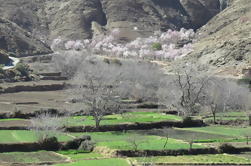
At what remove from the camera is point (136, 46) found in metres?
188

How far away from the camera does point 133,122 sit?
239ft

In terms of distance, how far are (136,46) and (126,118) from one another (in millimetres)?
112879

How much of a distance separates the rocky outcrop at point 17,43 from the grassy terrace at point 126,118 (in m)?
76.3

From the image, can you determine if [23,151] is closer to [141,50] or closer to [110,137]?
[110,137]

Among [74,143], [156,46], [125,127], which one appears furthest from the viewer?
[156,46]

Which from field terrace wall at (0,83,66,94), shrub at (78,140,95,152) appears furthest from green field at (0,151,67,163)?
field terrace wall at (0,83,66,94)

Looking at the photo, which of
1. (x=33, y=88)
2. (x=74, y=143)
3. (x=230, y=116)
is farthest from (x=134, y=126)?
(x=33, y=88)

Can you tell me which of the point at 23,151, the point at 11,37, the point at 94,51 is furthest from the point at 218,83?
the point at 94,51

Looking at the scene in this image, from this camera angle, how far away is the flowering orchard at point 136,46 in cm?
17979

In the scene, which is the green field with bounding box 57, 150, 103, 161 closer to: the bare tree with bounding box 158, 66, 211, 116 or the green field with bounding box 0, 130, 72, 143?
the green field with bounding box 0, 130, 72, 143

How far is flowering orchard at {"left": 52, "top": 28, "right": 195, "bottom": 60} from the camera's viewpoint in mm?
179788

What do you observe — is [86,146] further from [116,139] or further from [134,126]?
[134,126]

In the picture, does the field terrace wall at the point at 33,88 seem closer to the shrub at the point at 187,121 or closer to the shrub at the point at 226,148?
the shrub at the point at 187,121

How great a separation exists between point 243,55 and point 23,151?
9109 centimetres
